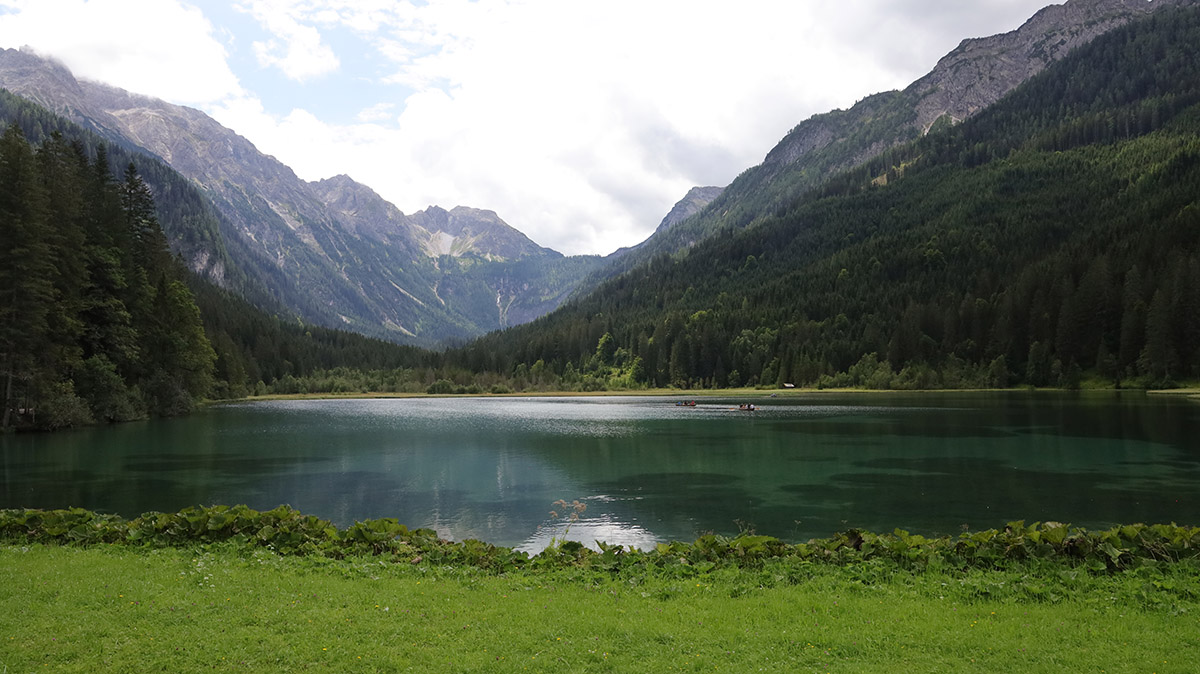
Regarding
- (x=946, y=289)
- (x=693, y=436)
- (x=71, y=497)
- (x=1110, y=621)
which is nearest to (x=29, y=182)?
(x=71, y=497)

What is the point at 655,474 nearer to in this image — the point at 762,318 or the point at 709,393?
the point at 709,393

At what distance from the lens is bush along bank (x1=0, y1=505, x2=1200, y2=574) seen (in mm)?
15047

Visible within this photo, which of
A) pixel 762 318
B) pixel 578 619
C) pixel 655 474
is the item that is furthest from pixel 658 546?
pixel 762 318

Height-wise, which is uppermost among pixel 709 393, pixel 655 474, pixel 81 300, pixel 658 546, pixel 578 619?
pixel 81 300

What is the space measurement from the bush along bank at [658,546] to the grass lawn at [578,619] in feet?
2.38

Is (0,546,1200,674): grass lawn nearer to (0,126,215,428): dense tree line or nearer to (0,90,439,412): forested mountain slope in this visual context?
(0,90,439,412): forested mountain slope

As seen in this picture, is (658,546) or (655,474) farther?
(655,474)

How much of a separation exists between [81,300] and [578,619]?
2797 inches

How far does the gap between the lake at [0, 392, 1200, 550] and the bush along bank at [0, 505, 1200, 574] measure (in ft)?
23.1

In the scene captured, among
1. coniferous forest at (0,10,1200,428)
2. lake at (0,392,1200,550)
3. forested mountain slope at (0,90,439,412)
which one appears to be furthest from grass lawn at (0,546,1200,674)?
coniferous forest at (0,10,1200,428)

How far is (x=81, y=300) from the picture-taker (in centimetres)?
6306

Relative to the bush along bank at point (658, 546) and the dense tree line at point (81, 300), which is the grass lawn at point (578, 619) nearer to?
the bush along bank at point (658, 546)

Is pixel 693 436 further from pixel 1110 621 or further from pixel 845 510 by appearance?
pixel 1110 621

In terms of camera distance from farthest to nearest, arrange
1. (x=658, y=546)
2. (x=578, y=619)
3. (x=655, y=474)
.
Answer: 1. (x=655, y=474)
2. (x=658, y=546)
3. (x=578, y=619)
